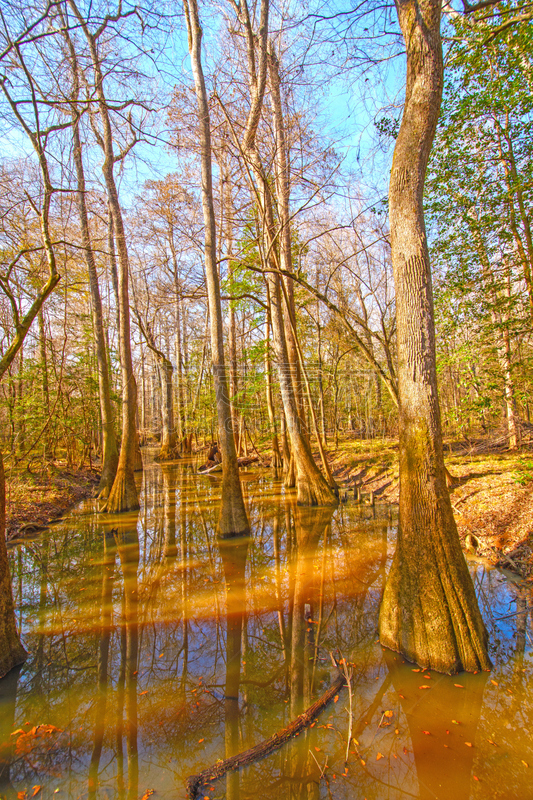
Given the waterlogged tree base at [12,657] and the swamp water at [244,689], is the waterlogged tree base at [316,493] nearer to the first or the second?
the swamp water at [244,689]

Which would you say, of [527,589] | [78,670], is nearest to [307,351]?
[527,589]

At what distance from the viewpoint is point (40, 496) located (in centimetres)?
1046

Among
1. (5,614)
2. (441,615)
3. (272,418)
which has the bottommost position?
(441,615)

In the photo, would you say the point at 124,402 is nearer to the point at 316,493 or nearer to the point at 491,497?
the point at 316,493

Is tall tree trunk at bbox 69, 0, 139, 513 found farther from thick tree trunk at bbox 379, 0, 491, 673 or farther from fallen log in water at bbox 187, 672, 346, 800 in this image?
fallen log in water at bbox 187, 672, 346, 800

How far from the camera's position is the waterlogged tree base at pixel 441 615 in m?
3.28

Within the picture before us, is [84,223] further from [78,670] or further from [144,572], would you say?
[78,670]

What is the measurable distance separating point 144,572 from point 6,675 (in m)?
2.63

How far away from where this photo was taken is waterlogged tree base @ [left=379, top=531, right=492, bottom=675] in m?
3.28

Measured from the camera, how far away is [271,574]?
5.99 m

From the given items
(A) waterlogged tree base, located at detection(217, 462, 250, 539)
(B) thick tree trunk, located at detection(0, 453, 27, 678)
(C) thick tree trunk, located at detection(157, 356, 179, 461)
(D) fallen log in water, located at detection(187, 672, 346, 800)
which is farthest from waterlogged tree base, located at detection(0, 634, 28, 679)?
(C) thick tree trunk, located at detection(157, 356, 179, 461)

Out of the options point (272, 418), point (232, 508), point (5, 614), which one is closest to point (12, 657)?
point (5, 614)

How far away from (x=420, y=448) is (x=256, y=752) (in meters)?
2.73

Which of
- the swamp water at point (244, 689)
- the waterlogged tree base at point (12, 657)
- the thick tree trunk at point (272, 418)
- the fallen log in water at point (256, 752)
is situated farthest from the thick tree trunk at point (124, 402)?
the fallen log in water at point (256, 752)
